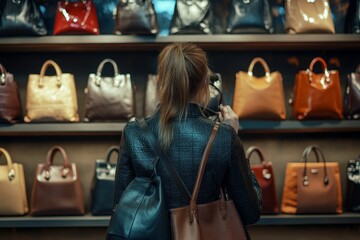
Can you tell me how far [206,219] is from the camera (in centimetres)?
179

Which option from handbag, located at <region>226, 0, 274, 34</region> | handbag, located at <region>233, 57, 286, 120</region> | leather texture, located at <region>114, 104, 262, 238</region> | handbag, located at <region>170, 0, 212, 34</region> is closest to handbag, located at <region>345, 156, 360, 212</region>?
handbag, located at <region>233, 57, 286, 120</region>

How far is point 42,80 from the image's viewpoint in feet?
11.4

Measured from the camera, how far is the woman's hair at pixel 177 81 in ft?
5.84

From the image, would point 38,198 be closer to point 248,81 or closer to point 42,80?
point 42,80

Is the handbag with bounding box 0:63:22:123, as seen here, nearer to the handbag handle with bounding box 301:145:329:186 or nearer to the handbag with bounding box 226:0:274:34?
the handbag with bounding box 226:0:274:34

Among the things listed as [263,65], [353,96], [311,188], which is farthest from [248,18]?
[311,188]

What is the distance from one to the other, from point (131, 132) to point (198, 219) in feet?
1.16

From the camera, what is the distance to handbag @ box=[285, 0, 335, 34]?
348 cm

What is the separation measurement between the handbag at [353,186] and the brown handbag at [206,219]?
1991mm

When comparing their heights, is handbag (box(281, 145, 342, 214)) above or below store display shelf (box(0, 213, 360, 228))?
above

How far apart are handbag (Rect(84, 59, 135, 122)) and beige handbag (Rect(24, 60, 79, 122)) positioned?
4.7 inches

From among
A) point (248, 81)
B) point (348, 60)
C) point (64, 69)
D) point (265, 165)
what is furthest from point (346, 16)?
point (64, 69)

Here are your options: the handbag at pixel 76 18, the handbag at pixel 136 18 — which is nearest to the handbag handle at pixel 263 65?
the handbag at pixel 136 18

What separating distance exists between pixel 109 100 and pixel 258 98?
2.98 feet
